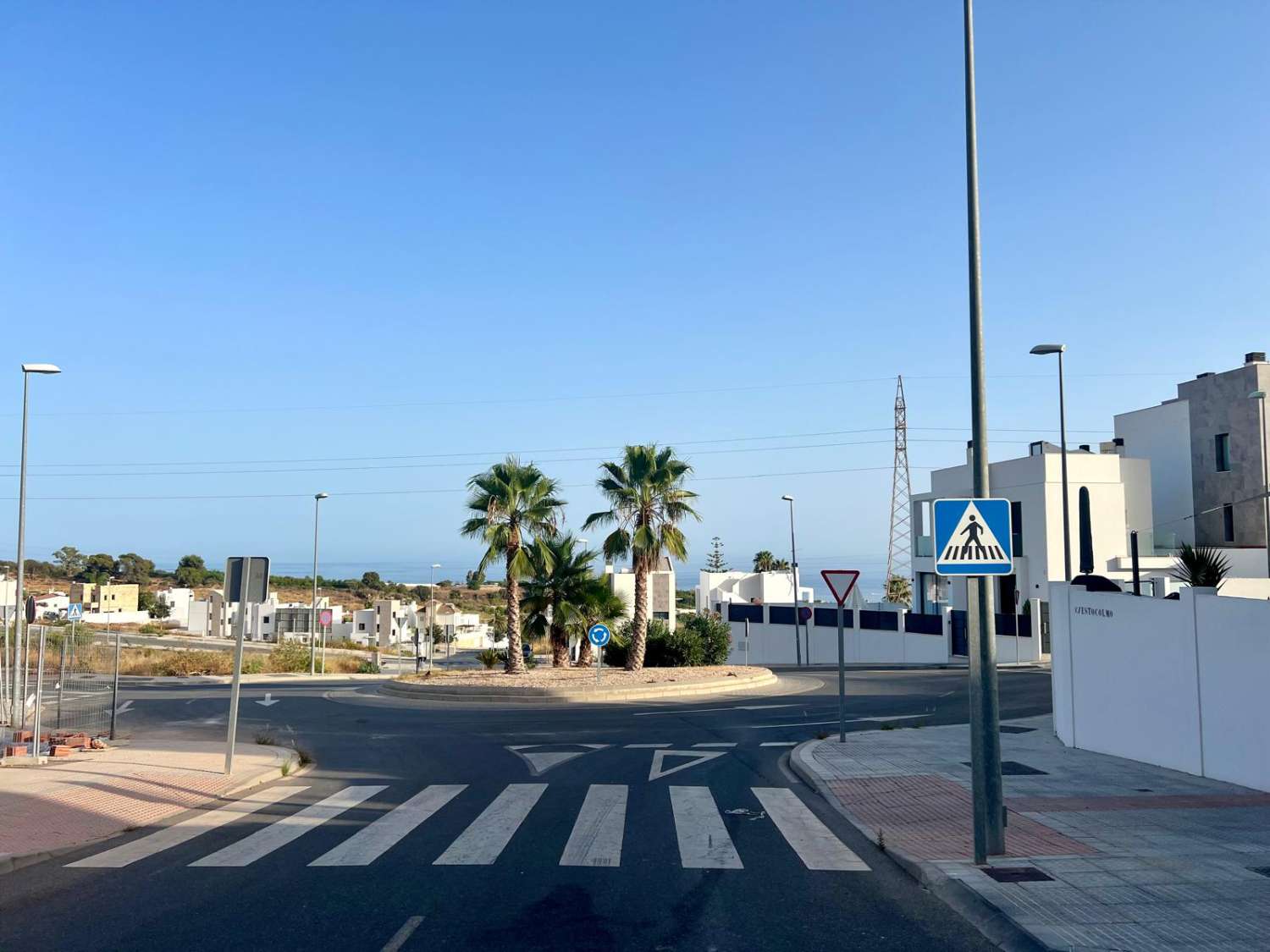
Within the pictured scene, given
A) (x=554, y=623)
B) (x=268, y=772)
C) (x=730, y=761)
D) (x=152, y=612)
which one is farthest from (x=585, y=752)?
(x=152, y=612)

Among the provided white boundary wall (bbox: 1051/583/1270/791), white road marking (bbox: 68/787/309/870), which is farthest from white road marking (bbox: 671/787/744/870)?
white boundary wall (bbox: 1051/583/1270/791)

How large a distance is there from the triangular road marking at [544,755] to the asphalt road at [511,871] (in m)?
0.10

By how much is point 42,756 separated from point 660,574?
50523 millimetres

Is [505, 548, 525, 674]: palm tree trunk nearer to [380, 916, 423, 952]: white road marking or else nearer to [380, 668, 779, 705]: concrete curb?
[380, 668, 779, 705]: concrete curb

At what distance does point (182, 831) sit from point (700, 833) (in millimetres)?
5512

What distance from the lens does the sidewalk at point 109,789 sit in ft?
34.0

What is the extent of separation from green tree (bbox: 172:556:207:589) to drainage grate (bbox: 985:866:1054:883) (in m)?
130

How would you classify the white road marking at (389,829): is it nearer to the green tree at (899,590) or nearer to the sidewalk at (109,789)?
the sidewalk at (109,789)

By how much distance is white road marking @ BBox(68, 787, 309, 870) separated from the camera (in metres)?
9.50

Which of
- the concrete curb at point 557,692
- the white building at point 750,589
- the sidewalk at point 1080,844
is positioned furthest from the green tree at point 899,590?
the sidewalk at point 1080,844

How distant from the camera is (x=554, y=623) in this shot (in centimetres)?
3834

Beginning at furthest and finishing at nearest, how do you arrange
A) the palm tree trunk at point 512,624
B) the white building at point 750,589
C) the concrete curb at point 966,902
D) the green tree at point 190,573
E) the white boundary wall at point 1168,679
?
the green tree at point 190,573, the white building at point 750,589, the palm tree trunk at point 512,624, the white boundary wall at point 1168,679, the concrete curb at point 966,902

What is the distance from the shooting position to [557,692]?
2862 centimetres

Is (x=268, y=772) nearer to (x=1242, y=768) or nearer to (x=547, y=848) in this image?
(x=547, y=848)
